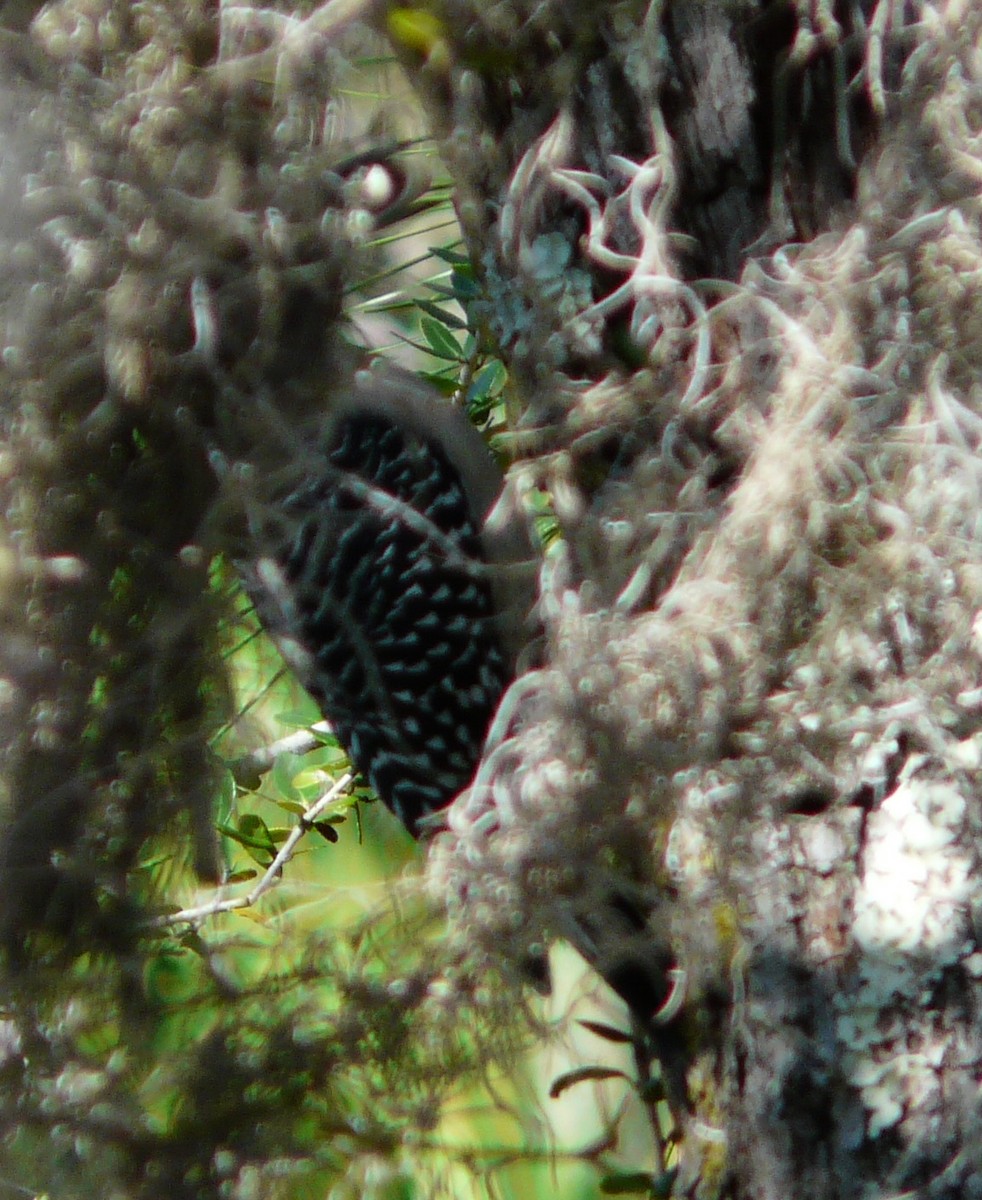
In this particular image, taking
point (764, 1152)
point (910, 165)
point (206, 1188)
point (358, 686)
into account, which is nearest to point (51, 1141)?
A: point (206, 1188)

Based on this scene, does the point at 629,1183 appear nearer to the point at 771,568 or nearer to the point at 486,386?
the point at 771,568

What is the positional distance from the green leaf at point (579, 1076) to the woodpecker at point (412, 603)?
36cm

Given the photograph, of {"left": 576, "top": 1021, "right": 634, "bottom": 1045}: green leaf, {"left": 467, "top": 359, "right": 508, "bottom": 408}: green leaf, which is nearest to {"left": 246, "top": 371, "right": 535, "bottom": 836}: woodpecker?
{"left": 467, "top": 359, "right": 508, "bottom": 408}: green leaf

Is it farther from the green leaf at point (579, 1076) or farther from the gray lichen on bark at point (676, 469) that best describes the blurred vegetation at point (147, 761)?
the green leaf at point (579, 1076)

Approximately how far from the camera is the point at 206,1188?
0.87m

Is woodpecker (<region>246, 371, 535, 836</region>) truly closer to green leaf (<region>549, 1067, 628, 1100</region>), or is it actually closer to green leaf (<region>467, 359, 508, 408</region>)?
green leaf (<region>467, 359, 508, 408</region>)

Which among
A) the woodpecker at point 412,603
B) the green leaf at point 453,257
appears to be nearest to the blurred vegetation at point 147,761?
the woodpecker at point 412,603

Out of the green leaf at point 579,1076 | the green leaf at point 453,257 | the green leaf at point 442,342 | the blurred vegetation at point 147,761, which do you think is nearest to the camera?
the blurred vegetation at point 147,761

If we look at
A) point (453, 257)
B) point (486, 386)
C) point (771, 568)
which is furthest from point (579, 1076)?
point (453, 257)

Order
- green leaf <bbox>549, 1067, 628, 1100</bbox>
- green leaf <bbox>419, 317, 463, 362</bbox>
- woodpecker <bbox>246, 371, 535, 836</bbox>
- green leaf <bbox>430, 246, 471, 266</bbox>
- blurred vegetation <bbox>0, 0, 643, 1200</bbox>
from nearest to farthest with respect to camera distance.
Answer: blurred vegetation <bbox>0, 0, 643, 1200</bbox> < green leaf <bbox>549, 1067, 628, 1100</bbox> < woodpecker <bbox>246, 371, 535, 836</bbox> < green leaf <bbox>430, 246, 471, 266</bbox> < green leaf <bbox>419, 317, 463, 362</bbox>

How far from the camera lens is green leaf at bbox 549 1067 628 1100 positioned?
44.7 inches

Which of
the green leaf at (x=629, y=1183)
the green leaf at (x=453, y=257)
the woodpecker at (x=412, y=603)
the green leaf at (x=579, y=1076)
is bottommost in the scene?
the green leaf at (x=629, y=1183)

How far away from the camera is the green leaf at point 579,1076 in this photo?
1135 millimetres

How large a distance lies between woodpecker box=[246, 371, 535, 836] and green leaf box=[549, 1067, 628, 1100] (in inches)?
14.2
